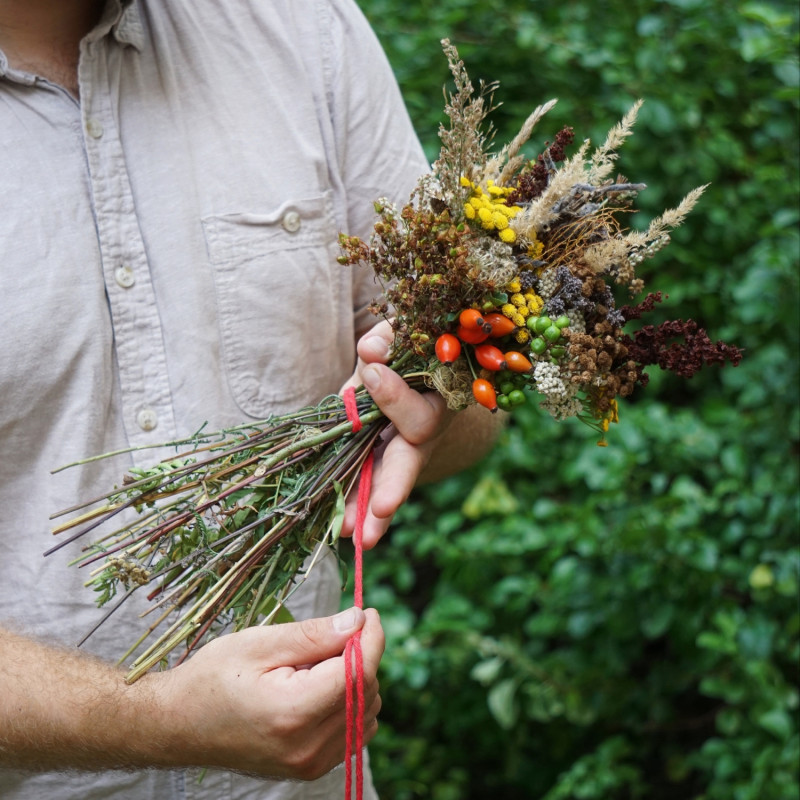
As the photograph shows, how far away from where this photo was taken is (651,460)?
223 cm

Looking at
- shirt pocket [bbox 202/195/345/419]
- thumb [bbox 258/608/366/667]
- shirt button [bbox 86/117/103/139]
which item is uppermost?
shirt button [bbox 86/117/103/139]

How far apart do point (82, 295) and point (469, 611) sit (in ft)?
4.99

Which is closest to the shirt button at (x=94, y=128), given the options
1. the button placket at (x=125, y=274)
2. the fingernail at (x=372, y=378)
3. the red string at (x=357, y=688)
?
the button placket at (x=125, y=274)

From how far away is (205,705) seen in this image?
3.62 feet

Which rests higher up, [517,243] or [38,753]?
[517,243]

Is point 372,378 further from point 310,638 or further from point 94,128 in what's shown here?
point 94,128

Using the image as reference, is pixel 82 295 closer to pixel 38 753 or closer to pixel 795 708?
pixel 38 753

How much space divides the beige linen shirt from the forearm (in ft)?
0.44

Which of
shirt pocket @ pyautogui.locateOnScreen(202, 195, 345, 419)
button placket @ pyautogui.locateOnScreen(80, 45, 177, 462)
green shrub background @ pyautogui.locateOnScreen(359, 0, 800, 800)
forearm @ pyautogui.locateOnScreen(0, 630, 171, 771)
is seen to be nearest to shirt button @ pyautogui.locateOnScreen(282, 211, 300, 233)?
shirt pocket @ pyautogui.locateOnScreen(202, 195, 345, 419)

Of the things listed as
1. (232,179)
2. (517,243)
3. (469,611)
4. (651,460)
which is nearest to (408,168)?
(232,179)

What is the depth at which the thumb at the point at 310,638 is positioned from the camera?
107cm

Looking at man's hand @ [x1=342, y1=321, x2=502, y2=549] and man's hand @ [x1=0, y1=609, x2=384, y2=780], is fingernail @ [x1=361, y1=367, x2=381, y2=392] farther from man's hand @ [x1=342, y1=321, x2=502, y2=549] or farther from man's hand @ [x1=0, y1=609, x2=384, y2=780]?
man's hand @ [x1=0, y1=609, x2=384, y2=780]

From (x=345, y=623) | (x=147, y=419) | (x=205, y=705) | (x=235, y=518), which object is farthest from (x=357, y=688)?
(x=147, y=419)

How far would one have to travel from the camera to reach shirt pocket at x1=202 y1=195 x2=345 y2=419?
1382mm
